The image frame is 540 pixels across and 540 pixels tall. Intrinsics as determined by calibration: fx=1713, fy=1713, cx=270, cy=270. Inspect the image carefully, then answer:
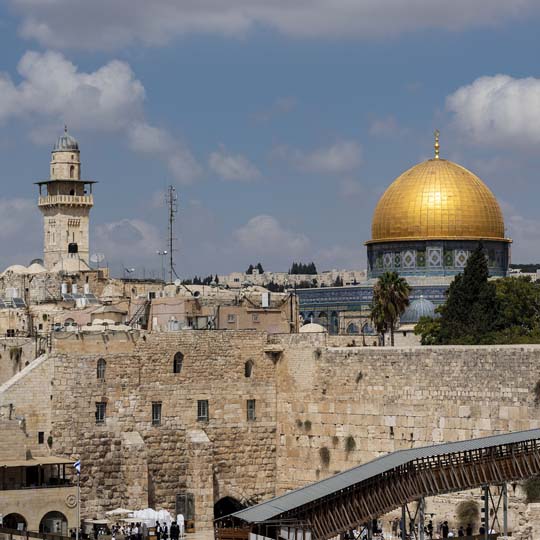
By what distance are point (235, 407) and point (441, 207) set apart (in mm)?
20065

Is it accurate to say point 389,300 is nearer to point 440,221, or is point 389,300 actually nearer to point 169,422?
point 169,422

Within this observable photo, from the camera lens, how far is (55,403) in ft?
129

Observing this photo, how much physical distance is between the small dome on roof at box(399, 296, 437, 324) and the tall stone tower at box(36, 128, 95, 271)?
1532 centimetres

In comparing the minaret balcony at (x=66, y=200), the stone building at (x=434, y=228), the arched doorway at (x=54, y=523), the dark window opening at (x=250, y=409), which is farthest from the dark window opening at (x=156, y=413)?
the minaret balcony at (x=66, y=200)

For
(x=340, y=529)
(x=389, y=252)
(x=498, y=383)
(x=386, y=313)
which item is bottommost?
(x=340, y=529)

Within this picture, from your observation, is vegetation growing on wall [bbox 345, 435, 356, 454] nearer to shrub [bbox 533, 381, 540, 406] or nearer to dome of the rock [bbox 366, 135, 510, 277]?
shrub [bbox 533, 381, 540, 406]

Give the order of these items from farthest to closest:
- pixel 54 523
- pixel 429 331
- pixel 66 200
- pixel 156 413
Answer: pixel 66 200, pixel 429 331, pixel 156 413, pixel 54 523

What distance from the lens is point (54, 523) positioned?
1490 inches

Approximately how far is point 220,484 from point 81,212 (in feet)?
93.4

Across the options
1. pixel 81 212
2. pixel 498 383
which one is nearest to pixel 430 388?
pixel 498 383

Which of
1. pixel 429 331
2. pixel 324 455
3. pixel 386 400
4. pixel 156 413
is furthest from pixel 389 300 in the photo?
pixel 156 413

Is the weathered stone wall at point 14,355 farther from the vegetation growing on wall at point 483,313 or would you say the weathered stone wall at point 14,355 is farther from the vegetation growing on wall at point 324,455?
the vegetation growing on wall at point 483,313

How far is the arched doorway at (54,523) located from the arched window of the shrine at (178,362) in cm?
509

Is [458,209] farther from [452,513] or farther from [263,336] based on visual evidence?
[452,513]
